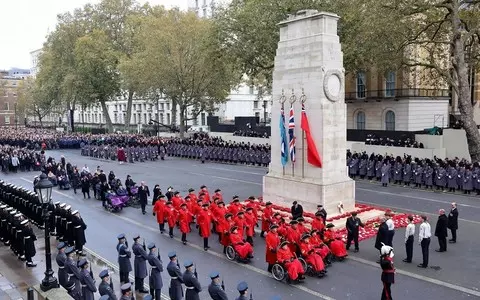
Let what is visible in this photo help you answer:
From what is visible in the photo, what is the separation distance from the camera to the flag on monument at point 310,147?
16.7 m

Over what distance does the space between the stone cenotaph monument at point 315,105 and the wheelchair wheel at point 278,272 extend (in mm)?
5443

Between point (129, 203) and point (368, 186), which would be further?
point (368, 186)

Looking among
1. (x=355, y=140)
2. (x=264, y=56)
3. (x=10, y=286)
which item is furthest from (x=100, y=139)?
(x=10, y=286)

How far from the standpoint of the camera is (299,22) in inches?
681

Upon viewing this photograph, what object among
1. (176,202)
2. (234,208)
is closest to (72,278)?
(176,202)

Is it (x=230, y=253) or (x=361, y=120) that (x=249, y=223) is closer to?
(x=230, y=253)

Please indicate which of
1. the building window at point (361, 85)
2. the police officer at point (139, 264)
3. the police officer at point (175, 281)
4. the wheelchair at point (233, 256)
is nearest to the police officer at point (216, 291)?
the police officer at point (175, 281)

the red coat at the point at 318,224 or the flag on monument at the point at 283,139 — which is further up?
the flag on monument at the point at 283,139

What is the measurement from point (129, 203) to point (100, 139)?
2567 cm

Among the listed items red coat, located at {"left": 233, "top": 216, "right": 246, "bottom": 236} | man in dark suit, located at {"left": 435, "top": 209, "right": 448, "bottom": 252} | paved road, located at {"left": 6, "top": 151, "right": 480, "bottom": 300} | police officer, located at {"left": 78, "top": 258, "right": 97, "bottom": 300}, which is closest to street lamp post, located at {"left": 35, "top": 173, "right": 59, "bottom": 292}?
police officer, located at {"left": 78, "top": 258, "right": 97, "bottom": 300}

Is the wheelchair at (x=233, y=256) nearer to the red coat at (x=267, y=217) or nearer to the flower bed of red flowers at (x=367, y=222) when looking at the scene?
the red coat at (x=267, y=217)

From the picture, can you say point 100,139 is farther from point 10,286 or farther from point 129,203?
point 10,286

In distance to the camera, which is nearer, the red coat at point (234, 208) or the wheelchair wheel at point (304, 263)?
the wheelchair wheel at point (304, 263)

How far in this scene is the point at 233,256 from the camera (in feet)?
43.1
